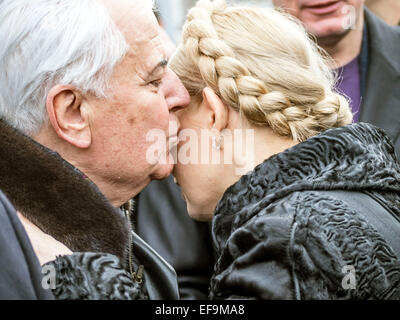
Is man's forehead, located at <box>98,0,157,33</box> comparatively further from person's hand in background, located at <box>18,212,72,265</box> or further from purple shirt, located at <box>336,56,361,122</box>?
purple shirt, located at <box>336,56,361,122</box>

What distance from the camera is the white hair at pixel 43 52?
218cm

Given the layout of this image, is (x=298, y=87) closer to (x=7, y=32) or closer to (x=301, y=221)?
(x=301, y=221)

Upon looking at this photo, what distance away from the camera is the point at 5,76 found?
2.21 metres

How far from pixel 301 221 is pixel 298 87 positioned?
0.59 metres

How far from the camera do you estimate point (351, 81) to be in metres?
3.74

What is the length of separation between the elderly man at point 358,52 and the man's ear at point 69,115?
1.74m

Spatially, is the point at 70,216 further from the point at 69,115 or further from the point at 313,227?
the point at 313,227

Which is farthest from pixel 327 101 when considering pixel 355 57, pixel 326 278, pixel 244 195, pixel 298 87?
pixel 355 57

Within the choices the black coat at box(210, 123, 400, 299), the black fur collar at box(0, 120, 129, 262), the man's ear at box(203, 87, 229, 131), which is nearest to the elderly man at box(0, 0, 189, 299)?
the black fur collar at box(0, 120, 129, 262)

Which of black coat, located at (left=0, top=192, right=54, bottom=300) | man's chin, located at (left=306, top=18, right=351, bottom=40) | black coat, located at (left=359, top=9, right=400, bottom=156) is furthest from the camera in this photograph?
man's chin, located at (left=306, top=18, right=351, bottom=40)

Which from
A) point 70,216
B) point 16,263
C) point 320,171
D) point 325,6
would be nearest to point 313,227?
point 320,171

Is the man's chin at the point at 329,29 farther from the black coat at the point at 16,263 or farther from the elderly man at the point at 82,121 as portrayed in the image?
the black coat at the point at 16,263

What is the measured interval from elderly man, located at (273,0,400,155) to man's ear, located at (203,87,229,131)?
1326mm

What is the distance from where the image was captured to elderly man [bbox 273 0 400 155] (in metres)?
3.63
